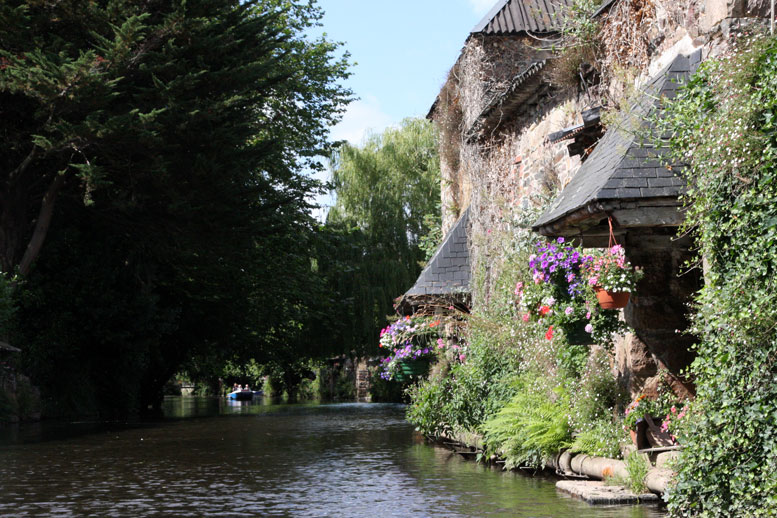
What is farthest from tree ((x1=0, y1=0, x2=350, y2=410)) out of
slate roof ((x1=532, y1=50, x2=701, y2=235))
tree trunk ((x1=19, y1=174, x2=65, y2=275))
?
slate roof ((x1=532, y1=50, x2=701, y2=235))

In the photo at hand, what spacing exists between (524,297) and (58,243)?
18318 millimetres

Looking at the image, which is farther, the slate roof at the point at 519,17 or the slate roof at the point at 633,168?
the slate roof at the point at 519,17

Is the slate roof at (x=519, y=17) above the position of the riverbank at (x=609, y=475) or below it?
above

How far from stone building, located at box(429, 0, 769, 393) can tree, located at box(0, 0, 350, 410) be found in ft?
19.2

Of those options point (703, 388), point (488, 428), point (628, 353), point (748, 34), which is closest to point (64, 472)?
point (488, 428)

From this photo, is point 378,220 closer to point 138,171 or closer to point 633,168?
point 138,171

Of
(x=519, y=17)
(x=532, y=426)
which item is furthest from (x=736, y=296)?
(x=519, y=17)

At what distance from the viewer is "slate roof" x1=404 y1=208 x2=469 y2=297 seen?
703 inches

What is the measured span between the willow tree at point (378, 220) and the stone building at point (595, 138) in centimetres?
1560

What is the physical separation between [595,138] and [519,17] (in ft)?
22.4

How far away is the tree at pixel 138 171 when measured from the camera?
1870 centimetres

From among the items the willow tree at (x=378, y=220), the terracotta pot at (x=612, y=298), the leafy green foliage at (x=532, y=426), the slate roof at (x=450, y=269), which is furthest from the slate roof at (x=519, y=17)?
the willow tree at (x=378, y=220)

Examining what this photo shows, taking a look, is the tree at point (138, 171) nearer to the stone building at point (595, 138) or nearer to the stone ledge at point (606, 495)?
the stone building at point (595, 138)

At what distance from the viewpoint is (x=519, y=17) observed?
1702 centimetres
